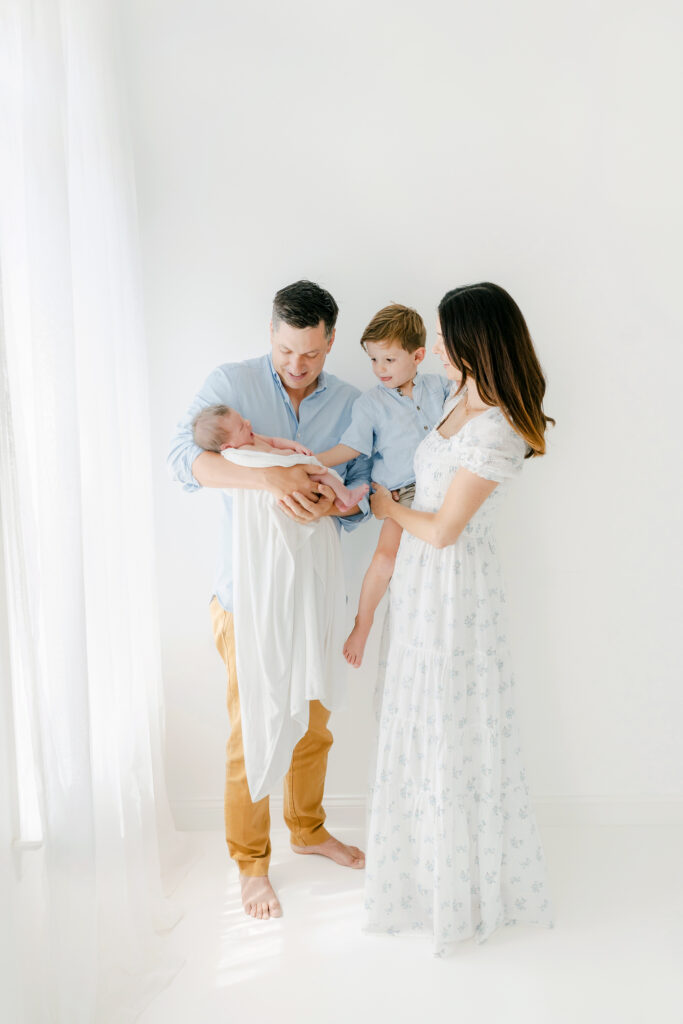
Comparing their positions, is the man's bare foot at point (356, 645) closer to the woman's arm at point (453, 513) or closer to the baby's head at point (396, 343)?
the woman's arm at point (453, 513)

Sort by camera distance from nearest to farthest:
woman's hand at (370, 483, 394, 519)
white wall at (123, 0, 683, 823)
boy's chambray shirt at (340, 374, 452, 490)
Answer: woman's hand at (370, 483, 394, 519) → boy's chambray shirt at (340, 374, 452, 490) → white wall at (123, 0, 683, 823)

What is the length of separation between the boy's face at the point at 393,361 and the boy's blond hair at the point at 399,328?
0.01 m

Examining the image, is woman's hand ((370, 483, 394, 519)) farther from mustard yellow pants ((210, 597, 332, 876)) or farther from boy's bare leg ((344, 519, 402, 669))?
mustard yellow pants ((210, 597, 332, 876))

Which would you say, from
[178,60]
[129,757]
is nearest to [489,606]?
[129,757]

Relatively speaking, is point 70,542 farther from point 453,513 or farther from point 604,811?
point 604,811

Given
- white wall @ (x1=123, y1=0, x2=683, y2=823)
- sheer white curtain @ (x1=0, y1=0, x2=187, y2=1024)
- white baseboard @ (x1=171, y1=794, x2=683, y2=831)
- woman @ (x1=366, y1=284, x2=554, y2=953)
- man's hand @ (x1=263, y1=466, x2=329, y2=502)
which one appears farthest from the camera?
white baseboard @ (x1=171, y1=794, x2=683, y2=831)

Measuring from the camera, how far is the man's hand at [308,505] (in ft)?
6.58

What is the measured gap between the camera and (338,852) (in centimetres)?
243

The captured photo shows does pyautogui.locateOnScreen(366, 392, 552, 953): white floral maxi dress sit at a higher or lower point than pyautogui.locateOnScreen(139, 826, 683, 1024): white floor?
higher

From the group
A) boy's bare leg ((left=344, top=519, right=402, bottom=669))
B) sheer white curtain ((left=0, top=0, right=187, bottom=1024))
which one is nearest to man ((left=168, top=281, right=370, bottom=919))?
boy's bare leg ((left=344, top=519, right=402, bottom=669))

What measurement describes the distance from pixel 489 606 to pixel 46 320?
4.26ft

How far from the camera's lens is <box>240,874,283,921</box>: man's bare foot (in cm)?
213

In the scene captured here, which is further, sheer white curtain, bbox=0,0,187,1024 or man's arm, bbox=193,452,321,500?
man's arm, bbox=193,452,321,500

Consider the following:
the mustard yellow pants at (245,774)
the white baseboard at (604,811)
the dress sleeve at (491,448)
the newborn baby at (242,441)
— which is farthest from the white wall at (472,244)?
the dress sleeve at (491,448)
